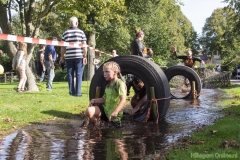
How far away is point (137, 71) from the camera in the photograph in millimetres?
7547

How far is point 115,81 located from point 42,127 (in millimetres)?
1505

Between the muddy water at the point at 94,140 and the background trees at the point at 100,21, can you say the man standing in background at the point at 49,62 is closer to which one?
the background trees at the point at 100,21

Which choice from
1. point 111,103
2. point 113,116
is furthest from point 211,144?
point 111,103

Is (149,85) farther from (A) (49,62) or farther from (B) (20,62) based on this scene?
(A) (49,62)

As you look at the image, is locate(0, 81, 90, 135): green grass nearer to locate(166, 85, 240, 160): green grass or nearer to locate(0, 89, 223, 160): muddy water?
locate(0, 89, 223, 160): muddy water

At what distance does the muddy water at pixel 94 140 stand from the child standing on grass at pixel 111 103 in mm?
225

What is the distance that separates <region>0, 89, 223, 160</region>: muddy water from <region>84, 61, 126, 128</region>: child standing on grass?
0.23 m

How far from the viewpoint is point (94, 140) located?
565 centimetres

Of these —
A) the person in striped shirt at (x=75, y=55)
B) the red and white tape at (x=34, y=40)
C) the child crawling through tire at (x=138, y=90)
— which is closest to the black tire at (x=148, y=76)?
the child crawling through tire at (x=138, y=90)

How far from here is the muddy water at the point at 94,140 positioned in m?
4.71

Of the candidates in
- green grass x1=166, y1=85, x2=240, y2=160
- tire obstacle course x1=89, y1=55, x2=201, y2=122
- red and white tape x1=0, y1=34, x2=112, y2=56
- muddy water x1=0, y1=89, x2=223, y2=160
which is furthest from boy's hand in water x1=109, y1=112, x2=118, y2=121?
red and white tape x1=0, y1=34, x2=112, y2=56

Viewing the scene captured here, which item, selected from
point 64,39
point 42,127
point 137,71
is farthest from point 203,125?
point 64,39

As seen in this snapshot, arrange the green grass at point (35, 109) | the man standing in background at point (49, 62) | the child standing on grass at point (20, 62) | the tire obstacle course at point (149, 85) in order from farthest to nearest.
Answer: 1. the man standing in background at point (49, 62)
2. the child standing on grass at point (20, 62)
3. the tire obstacle course at point (149, 85)
4. the green grass at point (35, 109)

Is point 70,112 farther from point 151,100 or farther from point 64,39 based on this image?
point 64,39
